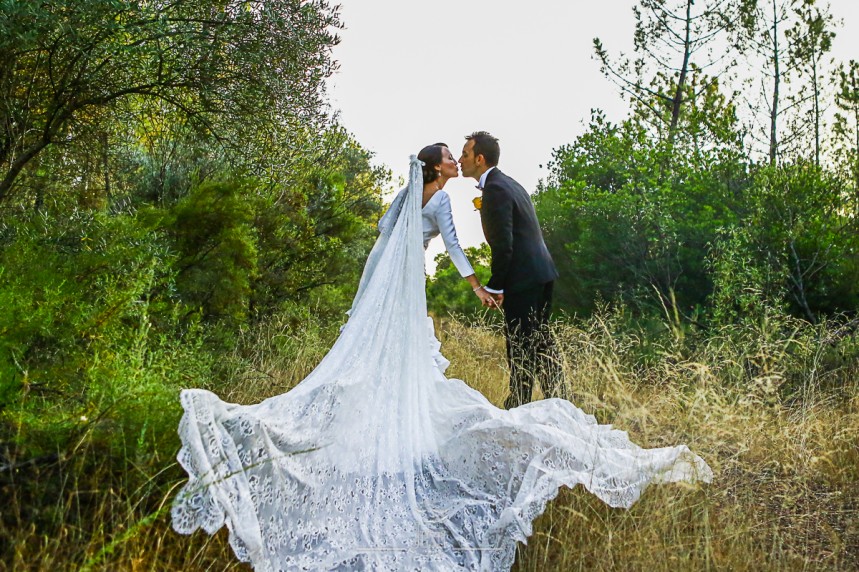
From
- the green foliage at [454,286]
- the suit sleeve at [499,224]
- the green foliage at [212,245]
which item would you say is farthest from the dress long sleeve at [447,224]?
the green foliage at [454,286]

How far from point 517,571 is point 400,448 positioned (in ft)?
3.06

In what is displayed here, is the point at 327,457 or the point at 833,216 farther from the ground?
the point at 833,216

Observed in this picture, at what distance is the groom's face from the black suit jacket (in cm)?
14

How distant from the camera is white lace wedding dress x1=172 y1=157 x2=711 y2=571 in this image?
10.5 feet

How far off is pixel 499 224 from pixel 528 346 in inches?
39.3

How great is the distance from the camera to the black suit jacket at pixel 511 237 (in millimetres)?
5848

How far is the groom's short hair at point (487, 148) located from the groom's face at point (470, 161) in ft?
0.10

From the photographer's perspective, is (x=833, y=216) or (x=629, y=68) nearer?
(x=833, y=216)

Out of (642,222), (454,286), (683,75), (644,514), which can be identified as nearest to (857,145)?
(642,222)

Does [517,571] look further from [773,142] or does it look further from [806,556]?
[773,142]

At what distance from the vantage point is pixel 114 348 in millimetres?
4805

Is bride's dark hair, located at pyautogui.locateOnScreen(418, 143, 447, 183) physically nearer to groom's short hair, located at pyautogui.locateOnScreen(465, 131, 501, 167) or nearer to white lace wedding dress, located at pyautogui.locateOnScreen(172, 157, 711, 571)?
white lace wedding dress, located at pyautogui.locateOnScreen(172, 157, 711, 571)

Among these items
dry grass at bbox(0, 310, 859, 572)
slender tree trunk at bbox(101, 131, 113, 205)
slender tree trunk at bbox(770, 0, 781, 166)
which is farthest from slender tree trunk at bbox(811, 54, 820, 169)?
slender tree trunk at bbox(101, 131, 113, 205)

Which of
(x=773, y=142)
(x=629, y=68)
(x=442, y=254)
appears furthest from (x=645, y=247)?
(x=442, y=254)
